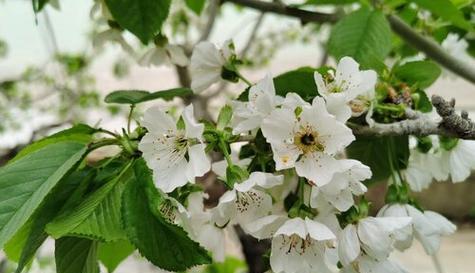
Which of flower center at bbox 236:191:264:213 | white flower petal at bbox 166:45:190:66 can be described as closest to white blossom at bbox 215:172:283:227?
flower center at bbox 236:191:264:213

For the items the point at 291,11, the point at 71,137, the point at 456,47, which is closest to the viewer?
the point at 71,137

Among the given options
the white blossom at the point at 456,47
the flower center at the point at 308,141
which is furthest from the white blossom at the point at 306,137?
the white blossom at the point at 456,47

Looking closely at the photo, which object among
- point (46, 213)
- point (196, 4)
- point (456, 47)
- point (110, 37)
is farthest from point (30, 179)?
point (456, 47)

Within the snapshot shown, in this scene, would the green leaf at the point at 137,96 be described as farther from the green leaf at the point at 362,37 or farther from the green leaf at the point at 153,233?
the green leaf at the point at 362,37

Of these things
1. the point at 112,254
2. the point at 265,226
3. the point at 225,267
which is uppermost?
the point at 265,226

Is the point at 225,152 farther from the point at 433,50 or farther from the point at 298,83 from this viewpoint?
the point at 433,50

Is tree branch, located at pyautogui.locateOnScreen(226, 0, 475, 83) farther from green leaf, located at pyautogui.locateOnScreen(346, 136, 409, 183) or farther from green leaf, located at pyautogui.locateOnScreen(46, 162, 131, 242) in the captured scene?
green leaf, located at pyautogui.locateOnScreen(46, 162, 131, 242)

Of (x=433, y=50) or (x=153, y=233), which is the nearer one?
(x=153, y=233)
